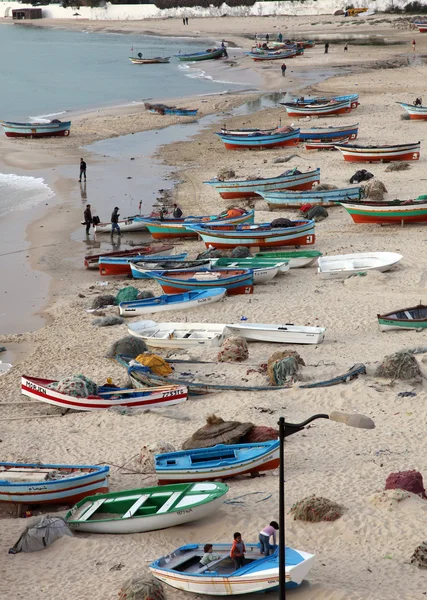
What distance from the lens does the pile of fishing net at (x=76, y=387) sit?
19234 millimetres

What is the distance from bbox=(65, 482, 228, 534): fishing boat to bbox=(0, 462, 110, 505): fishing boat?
1.20 feet

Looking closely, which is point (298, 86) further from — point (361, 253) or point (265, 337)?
point (265, 337)

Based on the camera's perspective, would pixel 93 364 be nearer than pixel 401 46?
Yes

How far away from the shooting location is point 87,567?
13.5 meters

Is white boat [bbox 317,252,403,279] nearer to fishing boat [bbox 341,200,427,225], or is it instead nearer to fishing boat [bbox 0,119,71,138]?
fishing boat [bbox 341,200,427,225]

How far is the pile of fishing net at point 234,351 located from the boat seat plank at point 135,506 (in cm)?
668

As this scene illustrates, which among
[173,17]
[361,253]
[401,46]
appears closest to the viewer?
[361,253]

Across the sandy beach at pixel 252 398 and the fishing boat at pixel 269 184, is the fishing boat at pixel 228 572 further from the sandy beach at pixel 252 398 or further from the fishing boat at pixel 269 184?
the fishing boat at pixel 269 184

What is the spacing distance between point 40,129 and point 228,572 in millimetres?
44293

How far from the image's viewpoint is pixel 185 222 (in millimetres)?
31328

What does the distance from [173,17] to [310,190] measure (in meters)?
101

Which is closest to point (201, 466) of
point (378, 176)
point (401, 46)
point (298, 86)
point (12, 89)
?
point (378, 176)

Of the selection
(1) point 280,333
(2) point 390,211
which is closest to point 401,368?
(1) point 280,333

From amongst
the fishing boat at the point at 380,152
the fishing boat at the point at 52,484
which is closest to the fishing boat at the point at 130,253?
the fishing boat at the point at 380,152
